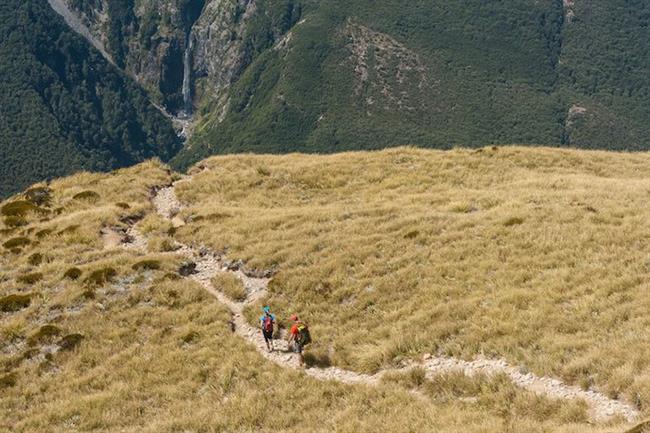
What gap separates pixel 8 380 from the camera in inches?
1100

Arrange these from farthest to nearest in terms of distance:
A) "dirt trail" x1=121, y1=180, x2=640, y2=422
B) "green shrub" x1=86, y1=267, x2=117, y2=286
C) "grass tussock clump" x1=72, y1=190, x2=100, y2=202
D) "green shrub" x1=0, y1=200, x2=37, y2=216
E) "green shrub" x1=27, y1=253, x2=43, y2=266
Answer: "grass tussock clump" x1=72, y1=190, x2=100, y2=202, "green shrub" x1=0, y1=200, x2=37, y2=216, "green shrub" x1=27, y1=253, x2=43, y2=266, "green shrub" x1=86, y1=267, x2=117, y2=286, "dirt trail" x1=121, y1=180, x2=640, y2=422

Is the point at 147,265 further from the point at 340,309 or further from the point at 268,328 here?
the point at 340,309

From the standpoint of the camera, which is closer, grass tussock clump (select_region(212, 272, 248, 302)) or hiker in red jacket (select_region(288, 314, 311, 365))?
hiker in red jacket (select_region(288, 314, 311, 365))

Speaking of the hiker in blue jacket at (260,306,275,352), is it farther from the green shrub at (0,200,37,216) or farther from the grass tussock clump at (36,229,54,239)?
the green shrub at (0,200,37,216)

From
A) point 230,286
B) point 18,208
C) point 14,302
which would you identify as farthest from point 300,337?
point 18,208

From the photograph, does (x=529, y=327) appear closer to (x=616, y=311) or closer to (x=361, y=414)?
(x=616, y=311)

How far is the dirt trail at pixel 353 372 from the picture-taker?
1884 cm

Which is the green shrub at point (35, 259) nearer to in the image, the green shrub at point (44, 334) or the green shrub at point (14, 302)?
the green shrub at point (14, 302)

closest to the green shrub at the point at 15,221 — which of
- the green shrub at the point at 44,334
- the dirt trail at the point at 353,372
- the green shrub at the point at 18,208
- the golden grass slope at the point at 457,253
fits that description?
the green shrub at the point at 18,208

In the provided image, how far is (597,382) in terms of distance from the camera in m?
19.7

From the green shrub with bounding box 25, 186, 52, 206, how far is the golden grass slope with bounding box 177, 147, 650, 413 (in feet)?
40.9

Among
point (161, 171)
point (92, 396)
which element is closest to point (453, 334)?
point (92, 396)

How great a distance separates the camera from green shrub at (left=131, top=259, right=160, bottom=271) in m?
37.4

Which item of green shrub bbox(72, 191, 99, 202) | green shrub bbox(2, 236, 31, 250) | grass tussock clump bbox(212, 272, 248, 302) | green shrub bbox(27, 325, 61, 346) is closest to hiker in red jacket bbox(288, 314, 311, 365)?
grass tussock clump bbox(212, 272, 248, 302)
